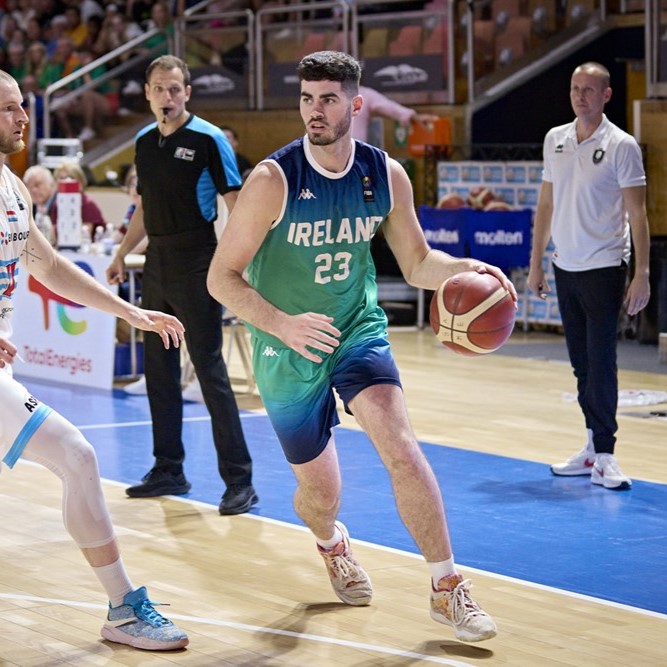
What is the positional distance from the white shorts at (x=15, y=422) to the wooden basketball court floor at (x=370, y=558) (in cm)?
67

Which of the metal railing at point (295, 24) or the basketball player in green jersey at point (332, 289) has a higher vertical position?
the metal railing at point (295, 24)

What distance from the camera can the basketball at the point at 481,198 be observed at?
1420cm

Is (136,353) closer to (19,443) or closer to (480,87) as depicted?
(480,87)

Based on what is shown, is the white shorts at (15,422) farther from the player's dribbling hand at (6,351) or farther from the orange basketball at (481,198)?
the orange basketball at (481,198)

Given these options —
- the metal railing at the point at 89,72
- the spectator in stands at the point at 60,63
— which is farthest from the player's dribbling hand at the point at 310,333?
the spectator in stands at the point at 60,63

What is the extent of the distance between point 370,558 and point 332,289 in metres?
1.38

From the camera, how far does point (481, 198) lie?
46.6 feet

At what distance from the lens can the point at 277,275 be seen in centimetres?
512

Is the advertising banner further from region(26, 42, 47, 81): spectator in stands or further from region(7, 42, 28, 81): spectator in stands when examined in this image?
region(7, 42, 28, 81): spectator in stands

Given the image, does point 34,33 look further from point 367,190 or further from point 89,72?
point 367,190

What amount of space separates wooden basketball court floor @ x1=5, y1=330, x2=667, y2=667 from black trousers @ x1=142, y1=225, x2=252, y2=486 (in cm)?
27

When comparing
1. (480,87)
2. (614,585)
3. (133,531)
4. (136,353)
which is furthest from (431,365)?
(614,585)

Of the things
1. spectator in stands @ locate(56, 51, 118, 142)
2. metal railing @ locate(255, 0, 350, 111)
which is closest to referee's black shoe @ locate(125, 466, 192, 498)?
metal railing @ locate(255, 0, 350, 111)

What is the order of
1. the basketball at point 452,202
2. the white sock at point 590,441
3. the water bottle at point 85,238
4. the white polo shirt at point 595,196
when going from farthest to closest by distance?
the basketball at point 452,202 < the water bottle at point 85,238 < the white sock at point 590,441 < the white polo shirt at point 595,196
